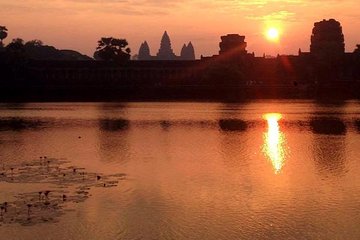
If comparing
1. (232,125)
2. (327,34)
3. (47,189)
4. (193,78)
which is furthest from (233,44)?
(47,189)

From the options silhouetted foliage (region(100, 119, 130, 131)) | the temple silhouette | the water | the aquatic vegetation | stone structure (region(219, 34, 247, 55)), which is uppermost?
stone structure (region(219, 34, 247, 55))

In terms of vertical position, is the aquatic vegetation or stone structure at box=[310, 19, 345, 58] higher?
stone structure at box=[310, 19, 345, 58]

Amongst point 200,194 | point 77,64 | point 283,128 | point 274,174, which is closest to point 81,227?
point 200,194

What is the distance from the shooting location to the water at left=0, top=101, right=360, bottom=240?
16.9 m

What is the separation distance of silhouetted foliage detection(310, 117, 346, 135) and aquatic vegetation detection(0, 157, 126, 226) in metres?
23.8

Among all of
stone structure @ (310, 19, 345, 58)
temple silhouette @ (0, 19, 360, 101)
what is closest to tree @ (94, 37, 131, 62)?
temple silhouette @ (0, 19, 360, 101)

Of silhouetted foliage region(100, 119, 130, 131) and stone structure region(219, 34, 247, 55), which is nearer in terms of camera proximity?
silhouetted foliage region(100, 119, 130, 131)

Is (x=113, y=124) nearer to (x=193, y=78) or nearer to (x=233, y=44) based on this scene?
(x=193, y=78)

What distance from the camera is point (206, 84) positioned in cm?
10225

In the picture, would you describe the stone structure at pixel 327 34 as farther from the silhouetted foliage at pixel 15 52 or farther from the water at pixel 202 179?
the water at pixel 202 179

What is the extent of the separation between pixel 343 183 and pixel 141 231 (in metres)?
10.4

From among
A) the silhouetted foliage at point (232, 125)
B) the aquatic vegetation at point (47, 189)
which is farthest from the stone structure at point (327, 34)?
the aquatic vegetation at point (47, 189)

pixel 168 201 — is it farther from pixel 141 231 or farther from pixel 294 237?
pixel 294 237

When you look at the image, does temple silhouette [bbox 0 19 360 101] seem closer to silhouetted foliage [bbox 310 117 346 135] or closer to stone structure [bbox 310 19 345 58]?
stone structure [bbox 310 19 345 58]
